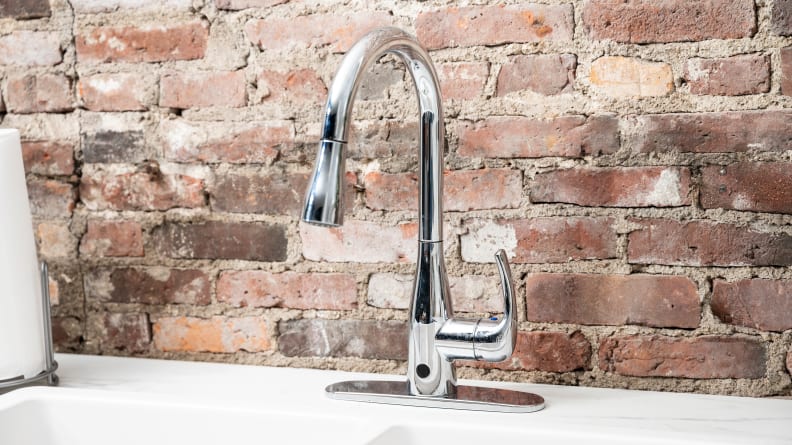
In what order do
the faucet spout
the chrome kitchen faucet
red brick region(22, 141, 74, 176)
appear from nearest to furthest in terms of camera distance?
1. the faucet spout
2. the chrome kitchen faucet
3. red brick region(22, 141, 74, 176)

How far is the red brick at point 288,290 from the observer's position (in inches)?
45.3

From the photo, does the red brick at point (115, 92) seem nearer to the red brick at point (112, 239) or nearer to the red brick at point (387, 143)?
the red brick at point (112, 239)

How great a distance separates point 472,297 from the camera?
1104 mm

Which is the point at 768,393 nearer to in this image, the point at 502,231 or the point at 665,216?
the point at 665,216

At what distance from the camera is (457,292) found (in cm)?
111

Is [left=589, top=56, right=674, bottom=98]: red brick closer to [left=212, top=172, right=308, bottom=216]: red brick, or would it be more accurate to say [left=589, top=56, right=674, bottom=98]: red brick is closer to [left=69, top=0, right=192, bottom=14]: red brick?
[left=212, top=172, right=308, bottom=216]: red brick

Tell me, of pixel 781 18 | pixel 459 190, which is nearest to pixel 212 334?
pixel 459 190

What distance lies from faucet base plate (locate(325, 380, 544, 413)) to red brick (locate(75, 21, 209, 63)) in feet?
1.71

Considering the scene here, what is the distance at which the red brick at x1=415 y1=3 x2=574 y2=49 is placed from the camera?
3.39 ft

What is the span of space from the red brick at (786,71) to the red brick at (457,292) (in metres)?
0.42

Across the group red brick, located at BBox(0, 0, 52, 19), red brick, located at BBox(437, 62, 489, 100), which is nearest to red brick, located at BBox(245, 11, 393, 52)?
red brick, located at BBox(437, 62, 489, 100)

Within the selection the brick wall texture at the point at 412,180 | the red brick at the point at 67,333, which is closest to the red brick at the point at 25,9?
the brick wall texture at the point at 412,180

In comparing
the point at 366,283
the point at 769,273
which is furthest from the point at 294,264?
the point at 769,273

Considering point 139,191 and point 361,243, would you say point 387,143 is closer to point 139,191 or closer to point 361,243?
point 361,243
